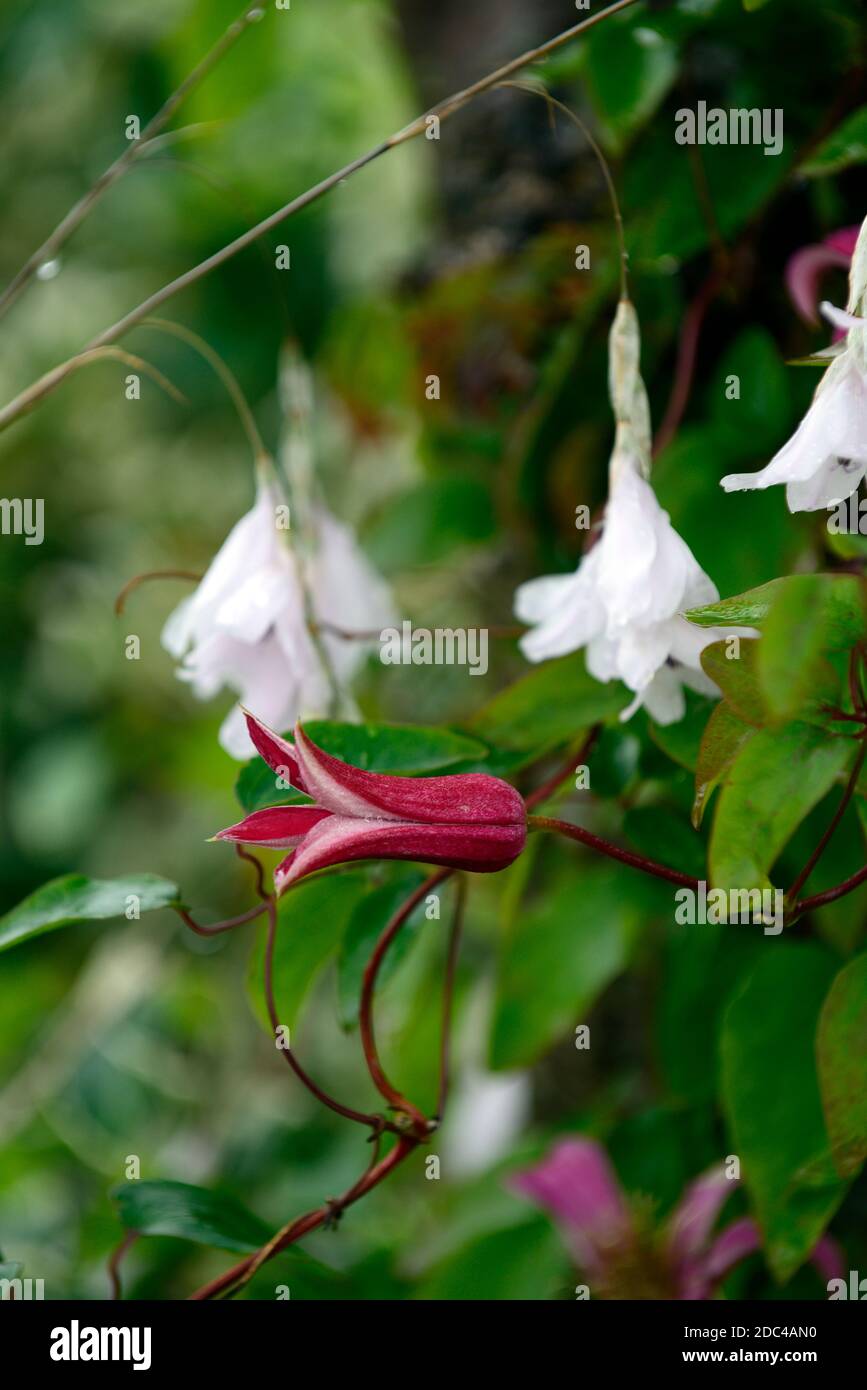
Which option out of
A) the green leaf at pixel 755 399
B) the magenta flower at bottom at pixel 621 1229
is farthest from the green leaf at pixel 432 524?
the magenta flower at bottom at pixel 621 1229

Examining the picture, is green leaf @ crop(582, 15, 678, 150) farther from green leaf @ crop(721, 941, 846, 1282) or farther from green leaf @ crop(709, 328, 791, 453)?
green leaf @ crop(721, 941, 846, 1282)

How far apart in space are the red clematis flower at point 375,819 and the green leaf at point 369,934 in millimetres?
86

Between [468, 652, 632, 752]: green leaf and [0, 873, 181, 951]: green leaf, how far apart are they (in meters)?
0.10

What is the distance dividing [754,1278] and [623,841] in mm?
174

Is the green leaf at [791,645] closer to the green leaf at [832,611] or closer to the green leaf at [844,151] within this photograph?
the green leaf at [832,611]

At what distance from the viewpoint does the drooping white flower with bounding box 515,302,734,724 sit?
0.90 feet

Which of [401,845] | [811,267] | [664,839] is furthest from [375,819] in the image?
[811,267]

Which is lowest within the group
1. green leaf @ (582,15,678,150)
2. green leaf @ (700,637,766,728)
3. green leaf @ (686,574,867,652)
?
green leaf @ (700,637,766,728)

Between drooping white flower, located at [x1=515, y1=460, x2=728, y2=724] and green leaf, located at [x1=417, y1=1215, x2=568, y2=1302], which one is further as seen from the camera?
green leaf, located at [x1=417, y1=1215, x2=568, y2=1302]

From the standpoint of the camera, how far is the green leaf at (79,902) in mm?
281

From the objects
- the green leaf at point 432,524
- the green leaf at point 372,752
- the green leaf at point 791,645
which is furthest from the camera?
the green leaf at point 432,524

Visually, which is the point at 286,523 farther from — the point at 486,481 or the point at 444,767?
the point at 486,481

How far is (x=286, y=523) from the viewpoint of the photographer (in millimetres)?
337

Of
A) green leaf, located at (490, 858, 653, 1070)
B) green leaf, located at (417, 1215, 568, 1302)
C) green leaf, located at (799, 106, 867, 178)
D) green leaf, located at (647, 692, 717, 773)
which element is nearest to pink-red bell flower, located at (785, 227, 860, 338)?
green leaf, located at (799, 106, 867, 178)
